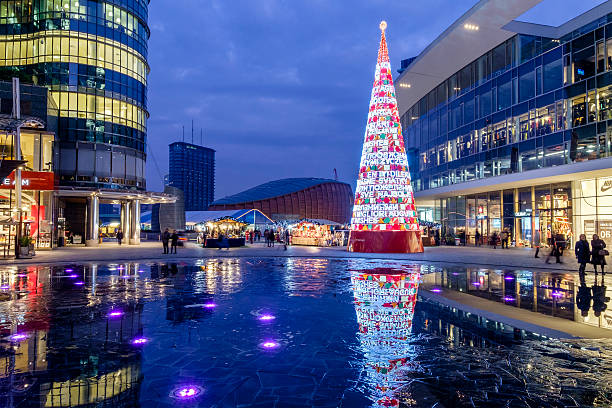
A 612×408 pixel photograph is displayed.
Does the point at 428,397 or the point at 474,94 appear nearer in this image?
the point at 428,397

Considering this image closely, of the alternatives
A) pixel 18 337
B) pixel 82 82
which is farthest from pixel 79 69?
pixel 18 337

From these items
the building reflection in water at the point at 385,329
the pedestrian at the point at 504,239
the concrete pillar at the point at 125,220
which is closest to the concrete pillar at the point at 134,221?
the concrete pillar at the point at 125,220

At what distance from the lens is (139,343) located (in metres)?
6.34

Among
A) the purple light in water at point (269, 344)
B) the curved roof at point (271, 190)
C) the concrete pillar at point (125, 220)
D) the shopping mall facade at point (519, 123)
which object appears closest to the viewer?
the purple light in water at point (269, 344)

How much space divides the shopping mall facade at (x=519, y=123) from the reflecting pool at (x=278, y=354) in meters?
22.8

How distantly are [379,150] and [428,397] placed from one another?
21.8 metres

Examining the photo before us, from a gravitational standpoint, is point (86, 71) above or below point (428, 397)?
above

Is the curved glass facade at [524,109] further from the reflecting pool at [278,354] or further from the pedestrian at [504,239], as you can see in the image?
the reflecting pool at [278,354]

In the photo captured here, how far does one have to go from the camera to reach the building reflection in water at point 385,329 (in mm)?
4809

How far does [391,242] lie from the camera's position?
25.5 m

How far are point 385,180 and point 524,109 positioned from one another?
1570cm

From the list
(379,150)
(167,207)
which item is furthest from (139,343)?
(167,207)

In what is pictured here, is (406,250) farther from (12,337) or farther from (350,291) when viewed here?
(12,337)

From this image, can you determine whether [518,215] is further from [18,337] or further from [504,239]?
[18,337]
